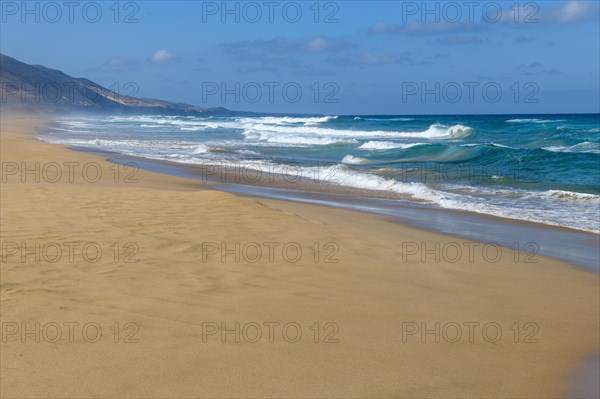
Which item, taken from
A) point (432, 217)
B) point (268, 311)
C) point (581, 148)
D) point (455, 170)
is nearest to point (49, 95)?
point (581, 148)

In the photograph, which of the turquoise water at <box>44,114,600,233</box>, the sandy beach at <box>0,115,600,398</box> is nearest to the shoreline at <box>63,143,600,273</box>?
the turquoise water at <box>44,114,600,233</box>

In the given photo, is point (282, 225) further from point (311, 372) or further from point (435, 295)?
point (311, 372)

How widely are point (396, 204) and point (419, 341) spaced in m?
8.50

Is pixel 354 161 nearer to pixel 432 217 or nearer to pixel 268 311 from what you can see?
pixel 432 217

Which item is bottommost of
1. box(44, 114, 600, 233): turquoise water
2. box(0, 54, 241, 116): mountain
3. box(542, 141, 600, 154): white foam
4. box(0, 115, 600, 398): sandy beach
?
box(0, 115, 600, 398): sandy beach

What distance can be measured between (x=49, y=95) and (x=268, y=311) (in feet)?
343

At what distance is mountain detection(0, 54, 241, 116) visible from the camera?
86.5 meters

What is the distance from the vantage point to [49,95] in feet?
332

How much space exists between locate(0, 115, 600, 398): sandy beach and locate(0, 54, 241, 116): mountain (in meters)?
77.9

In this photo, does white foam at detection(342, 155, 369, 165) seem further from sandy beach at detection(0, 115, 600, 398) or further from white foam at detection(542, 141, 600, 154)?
sandy beach at detection(0, 115, 600, 398)

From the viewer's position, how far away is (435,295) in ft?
19.6

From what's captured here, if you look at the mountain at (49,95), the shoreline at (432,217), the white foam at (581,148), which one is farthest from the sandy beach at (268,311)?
the mountain at (49,95)

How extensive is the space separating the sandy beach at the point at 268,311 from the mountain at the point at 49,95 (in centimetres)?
7787

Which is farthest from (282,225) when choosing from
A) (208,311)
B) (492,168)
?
(492,168)
